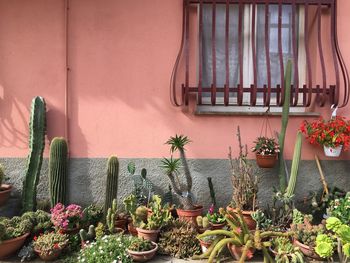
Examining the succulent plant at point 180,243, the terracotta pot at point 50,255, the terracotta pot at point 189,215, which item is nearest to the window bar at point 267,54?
the terracotta pot at point 189,215

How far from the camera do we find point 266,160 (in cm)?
462

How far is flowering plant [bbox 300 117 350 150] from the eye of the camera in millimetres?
4465

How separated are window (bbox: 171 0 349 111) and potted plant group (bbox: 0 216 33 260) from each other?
7.93 ft

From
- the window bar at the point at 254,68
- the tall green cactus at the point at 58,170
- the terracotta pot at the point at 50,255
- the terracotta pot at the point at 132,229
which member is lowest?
the terracotta pot at the point at 50,255

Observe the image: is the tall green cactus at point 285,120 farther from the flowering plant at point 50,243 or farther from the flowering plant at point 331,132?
the flowering plant at point 50,243

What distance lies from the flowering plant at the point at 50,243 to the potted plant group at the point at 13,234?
0.16 metres

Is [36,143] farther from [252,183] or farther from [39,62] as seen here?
[252,183]

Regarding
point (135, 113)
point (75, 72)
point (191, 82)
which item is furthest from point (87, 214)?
point (191, 82)

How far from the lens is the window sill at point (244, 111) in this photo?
485 centimetres

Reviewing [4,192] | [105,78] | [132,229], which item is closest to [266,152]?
[132,229]

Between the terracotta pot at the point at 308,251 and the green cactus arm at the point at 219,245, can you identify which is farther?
the terracotta pot at the point at 308,251

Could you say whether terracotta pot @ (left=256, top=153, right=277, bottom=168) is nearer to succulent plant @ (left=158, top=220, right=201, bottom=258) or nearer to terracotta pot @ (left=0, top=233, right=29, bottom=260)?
succulent plant @ (left=158, top=220, right=201, bottom=258)

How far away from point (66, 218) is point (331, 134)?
3.38 metres

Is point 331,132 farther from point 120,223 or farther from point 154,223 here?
point 120,223
